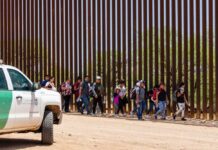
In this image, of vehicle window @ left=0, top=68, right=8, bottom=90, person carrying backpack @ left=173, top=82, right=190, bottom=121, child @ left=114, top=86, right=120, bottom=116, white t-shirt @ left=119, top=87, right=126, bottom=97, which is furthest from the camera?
child @ left=114, top=86, right=120, bottom=116

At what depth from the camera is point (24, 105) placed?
1142 cm

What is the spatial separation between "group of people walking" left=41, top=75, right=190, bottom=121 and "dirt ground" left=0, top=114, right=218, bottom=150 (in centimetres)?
375

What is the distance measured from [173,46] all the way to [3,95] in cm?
1368

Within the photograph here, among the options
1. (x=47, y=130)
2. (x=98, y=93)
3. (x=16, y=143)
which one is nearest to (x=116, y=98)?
(x=98, y=93)

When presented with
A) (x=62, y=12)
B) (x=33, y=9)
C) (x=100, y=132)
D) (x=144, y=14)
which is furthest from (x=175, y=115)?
(x=33, y=9)

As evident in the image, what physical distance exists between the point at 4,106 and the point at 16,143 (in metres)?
1.78

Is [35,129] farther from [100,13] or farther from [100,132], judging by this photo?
[100,13]

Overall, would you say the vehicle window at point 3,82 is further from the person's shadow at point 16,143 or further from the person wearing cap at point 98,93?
the person wearing cap at point 98,93

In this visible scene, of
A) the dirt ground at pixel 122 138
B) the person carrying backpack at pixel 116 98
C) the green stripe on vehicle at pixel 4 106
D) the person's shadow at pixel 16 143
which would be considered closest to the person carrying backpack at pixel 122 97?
the person carrying backpack at pixel 116 98

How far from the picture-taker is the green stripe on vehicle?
10664 mm

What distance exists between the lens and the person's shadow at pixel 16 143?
455 inches

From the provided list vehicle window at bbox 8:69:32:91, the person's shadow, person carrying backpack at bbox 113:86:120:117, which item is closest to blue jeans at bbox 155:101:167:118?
person carrying backpack at bbox 113:86:120:117

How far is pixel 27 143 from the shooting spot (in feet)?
40.5

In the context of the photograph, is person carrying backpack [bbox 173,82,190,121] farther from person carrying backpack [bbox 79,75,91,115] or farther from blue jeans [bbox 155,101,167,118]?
person carrying backpack [bbox 79,75,91,115]
